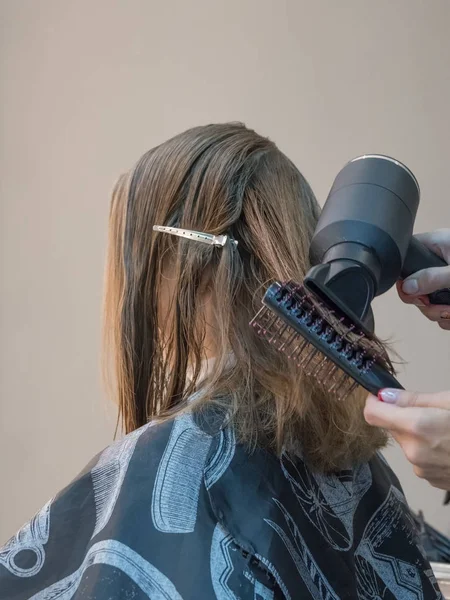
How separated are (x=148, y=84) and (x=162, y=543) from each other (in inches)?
62.3

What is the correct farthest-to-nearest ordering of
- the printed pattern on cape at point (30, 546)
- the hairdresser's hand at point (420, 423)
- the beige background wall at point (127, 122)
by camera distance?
the beige background wall at point (127, 122)
the printed pattern on cape at point (30, 546)
the hairdresser's hand at point (420, 423)

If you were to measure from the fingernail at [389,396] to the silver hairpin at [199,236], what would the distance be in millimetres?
298

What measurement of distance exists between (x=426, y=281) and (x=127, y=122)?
1.39 meters

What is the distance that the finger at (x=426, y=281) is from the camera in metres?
0.80

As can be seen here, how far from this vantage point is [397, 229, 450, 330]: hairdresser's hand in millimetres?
807

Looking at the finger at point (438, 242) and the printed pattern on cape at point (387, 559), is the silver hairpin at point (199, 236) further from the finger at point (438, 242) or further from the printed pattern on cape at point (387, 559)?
the printed pattern on cape at point (387, 559)

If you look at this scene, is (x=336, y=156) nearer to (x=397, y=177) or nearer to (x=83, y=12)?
(x=83, y=12)

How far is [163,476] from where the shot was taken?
699 millimetres

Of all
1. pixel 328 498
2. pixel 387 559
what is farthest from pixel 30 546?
pixel 387 559

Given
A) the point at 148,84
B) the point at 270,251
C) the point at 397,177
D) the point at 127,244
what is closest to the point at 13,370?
the point at 148,84

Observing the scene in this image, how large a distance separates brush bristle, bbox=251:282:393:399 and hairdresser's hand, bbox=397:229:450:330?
0.16m

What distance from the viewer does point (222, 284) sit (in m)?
0.84

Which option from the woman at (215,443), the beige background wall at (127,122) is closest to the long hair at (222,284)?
the woman at (215,443)

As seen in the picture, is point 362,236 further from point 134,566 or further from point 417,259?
point 134,566
